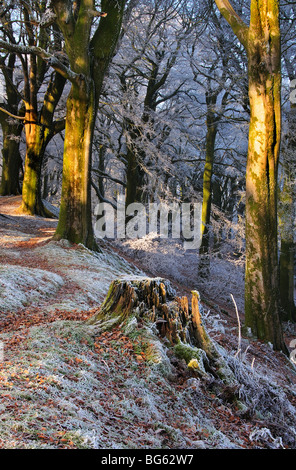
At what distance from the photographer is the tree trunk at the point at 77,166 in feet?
30.5

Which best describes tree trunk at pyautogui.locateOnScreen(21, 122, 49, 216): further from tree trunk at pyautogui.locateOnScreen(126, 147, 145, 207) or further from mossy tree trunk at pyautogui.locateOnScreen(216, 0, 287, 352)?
mossy tree trunk at pyautogui.locateOnScreen(216, 0, 287, 352)

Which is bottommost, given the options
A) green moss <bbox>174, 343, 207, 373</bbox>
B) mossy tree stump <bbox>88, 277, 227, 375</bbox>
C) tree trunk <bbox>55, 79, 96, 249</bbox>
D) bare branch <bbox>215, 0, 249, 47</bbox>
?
green moss <bbox>174, 343, 207, 373</bbox>

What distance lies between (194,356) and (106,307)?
40.4 inches

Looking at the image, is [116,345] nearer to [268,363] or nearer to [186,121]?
[268,363]

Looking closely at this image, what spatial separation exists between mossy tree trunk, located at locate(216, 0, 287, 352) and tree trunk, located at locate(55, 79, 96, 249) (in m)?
4.23

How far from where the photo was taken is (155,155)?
14.1 metres

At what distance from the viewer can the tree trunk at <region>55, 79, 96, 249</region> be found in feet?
30.5

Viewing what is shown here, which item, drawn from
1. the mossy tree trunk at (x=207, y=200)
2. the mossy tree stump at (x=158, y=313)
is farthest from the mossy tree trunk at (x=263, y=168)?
the mossy tree trunk at (x=207, y=200)

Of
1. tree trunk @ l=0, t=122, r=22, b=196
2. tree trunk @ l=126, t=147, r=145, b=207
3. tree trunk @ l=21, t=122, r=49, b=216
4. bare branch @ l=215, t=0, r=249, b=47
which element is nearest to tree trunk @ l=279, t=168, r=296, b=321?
tree trunk @ l=126, t=147, r=145, b=207

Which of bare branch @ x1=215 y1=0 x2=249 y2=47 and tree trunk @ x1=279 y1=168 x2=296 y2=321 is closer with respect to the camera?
bare branch @ x1=215 y1=0 x2=249 y2=47

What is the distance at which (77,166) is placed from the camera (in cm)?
938

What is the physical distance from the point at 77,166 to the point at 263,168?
487 centimetres
